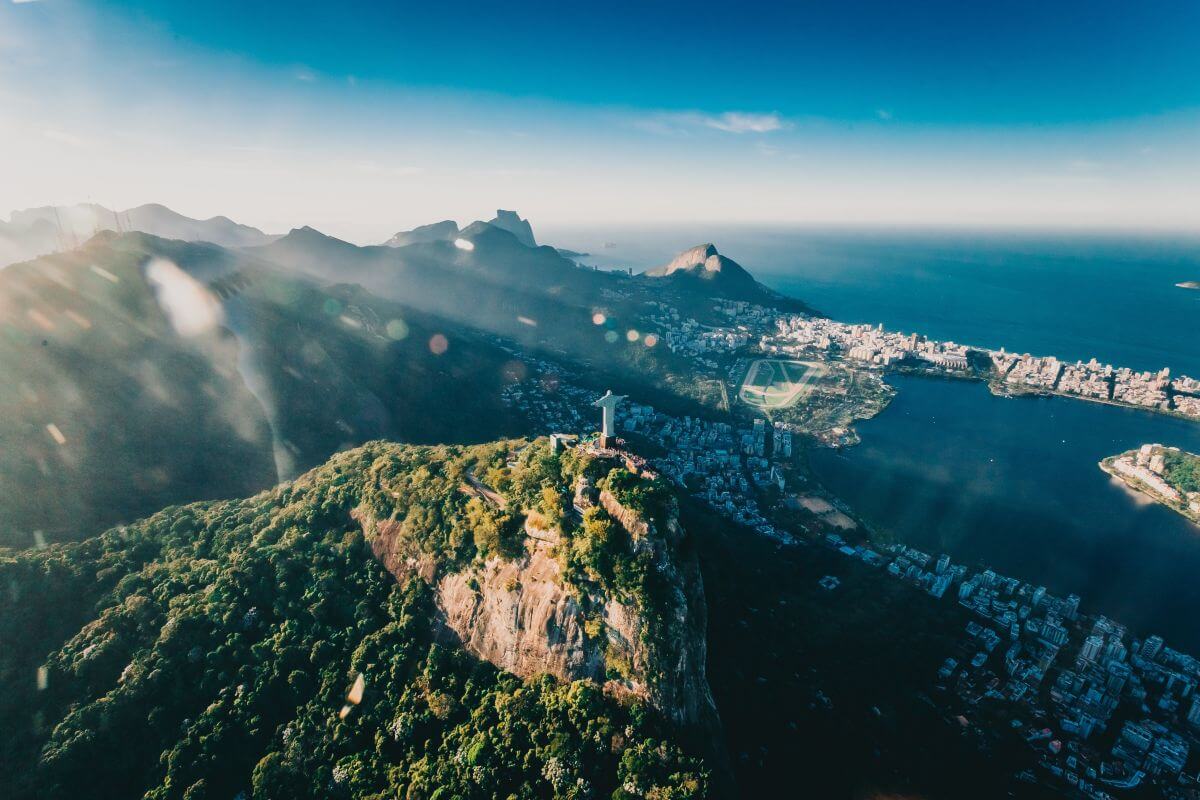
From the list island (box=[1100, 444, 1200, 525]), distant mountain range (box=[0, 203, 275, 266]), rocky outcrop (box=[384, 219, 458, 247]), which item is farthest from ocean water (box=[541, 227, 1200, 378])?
distant mountain range (box=[0, 203, 275, 266])

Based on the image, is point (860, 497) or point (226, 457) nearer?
point (226, 457)

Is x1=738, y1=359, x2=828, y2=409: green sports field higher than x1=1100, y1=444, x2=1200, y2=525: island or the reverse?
higher

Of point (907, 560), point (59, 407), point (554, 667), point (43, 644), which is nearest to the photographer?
point (554, 667)

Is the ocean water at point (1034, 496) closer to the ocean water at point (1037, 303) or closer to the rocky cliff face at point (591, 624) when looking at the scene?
the ocean water at point (1037, 303)

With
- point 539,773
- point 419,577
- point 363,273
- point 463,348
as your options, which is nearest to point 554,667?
point 539,773

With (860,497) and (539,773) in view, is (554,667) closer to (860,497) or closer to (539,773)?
(539,773)

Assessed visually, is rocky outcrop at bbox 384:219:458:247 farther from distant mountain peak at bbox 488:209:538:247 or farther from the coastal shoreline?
the coastal shoreline

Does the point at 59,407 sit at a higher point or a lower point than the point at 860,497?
higher
